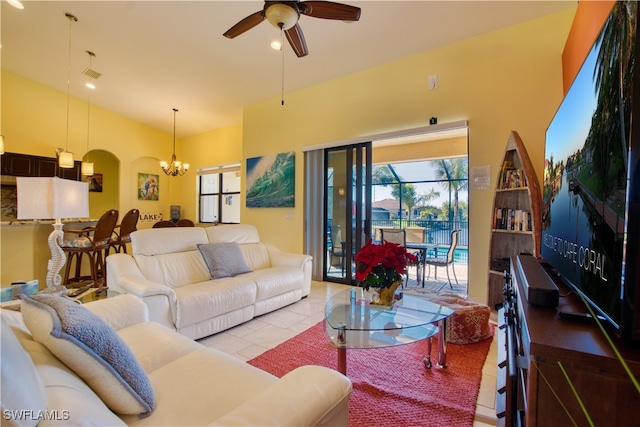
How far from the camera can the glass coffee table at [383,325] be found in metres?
1.79

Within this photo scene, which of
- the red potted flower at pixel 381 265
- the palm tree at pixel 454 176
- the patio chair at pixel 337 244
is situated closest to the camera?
the red potted flower at pixel 381 265

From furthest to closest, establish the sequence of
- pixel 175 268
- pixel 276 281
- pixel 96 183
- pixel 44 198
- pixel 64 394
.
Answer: pixel 96 183 < pixel 276 281 < pixel 175 268 < pixel 44 198 < pixel 64 394

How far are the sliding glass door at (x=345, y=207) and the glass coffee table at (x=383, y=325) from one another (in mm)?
2109

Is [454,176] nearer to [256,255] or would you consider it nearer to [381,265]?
[256,255]

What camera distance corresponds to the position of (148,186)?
7371 millimetres

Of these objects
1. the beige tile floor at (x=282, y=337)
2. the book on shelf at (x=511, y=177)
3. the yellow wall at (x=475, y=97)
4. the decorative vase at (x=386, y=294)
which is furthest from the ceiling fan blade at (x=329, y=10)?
the beige tile floor at (x=282, y=337)

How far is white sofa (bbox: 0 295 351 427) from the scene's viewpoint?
0.61 m

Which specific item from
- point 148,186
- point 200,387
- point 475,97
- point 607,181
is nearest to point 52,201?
point 200,387

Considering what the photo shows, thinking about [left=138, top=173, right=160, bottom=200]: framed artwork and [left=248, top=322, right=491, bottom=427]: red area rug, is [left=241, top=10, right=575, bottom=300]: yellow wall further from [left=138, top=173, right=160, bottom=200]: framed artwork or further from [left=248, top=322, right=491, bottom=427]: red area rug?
[left=138, top=173, right=160, bottom=200]: framed artwork

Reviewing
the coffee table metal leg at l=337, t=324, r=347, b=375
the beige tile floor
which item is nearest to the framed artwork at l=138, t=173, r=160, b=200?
the beige tile floor

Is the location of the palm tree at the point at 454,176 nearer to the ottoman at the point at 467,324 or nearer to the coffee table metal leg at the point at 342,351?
the ottoman at the point at 467,324

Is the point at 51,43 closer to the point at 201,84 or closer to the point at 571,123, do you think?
the point at 201,84

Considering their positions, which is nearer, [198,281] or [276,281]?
[198,281]

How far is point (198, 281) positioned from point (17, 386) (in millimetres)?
2611
